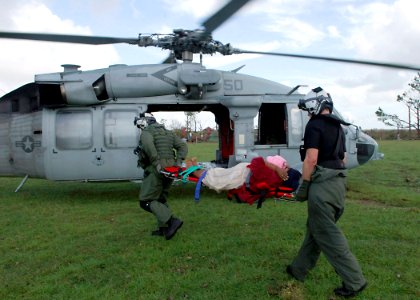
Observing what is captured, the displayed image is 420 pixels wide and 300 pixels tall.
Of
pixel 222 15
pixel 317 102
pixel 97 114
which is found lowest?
pixel 317 102

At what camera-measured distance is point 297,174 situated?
5688mm

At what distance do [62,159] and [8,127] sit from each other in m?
1.61

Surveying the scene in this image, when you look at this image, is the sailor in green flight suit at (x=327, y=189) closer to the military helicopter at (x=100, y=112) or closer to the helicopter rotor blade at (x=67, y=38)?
the helicopter rotor blade at (x=67, y=38)

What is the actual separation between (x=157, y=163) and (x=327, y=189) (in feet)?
9.40

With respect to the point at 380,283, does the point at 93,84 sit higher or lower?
higher

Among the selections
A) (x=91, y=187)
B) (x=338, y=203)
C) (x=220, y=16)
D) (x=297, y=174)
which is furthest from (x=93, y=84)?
(x=338, y=203)

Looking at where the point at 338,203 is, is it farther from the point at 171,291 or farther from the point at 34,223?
the point at 34,223

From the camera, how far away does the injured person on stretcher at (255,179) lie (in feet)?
17.4

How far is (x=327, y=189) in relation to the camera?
3.97 metres

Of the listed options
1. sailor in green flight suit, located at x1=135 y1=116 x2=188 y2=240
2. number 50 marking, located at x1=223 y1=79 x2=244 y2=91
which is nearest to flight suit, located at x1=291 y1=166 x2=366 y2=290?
sailor in green flight suit, located at x1=135 y1=116 x2=188 y2=240

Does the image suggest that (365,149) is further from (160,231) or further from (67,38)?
(67,38)

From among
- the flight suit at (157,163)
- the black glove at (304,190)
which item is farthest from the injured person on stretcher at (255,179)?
the black glove at (304,190)

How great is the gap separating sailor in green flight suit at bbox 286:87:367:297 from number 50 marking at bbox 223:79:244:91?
17.7 feet

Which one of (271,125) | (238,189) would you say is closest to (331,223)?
(238,189)
